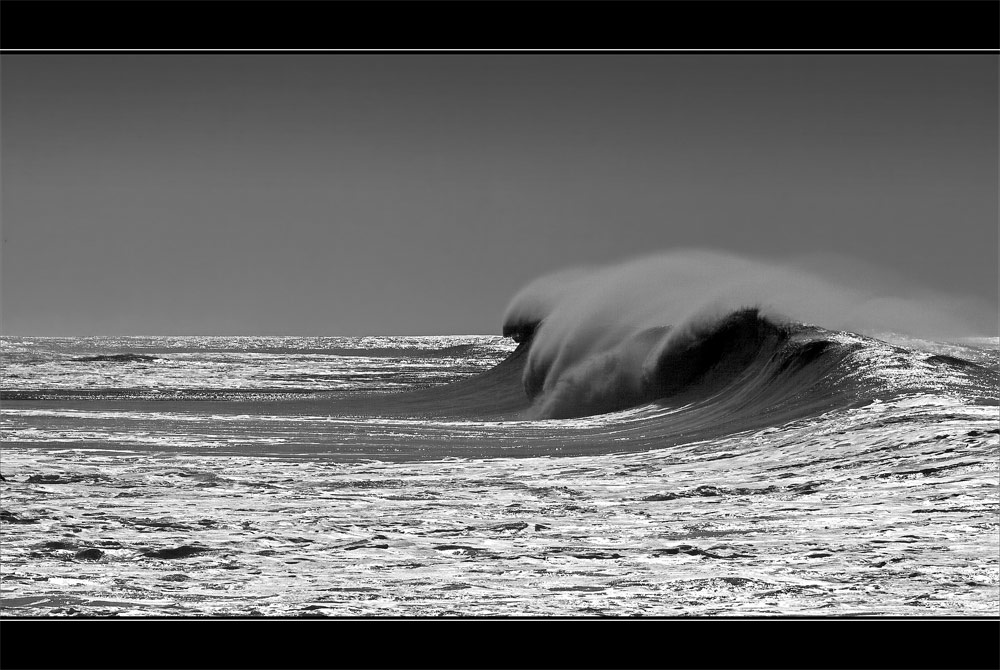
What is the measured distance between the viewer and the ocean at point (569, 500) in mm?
3373

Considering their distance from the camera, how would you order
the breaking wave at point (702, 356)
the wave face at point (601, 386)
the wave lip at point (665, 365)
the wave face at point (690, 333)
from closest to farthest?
the wave face at point (601, 386), the breaking wave at point (702, 356), the wave face at point (690, 333), the wave lip at point (665, 365)

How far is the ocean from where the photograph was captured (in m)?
3.37

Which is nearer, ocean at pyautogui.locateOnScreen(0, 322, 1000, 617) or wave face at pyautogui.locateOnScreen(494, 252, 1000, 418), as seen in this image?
ocean at pyautogui.locateOnScreen(0, 322, 1000, 617)

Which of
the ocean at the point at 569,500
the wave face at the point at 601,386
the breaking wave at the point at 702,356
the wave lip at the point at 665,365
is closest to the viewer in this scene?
the ocean at the point at 569,500

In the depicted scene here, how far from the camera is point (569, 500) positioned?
507cm

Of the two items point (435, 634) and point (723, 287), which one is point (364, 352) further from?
point (435, 634)

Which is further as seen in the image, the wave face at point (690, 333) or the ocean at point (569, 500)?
the wave face at point (690, 333)

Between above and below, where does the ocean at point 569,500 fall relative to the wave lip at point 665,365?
below

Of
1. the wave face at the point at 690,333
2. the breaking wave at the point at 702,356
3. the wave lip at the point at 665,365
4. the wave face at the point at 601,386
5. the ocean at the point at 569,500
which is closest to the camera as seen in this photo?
the ocean at the point at 569,500

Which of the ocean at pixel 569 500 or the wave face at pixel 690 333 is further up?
the wave face at pixel 690 333

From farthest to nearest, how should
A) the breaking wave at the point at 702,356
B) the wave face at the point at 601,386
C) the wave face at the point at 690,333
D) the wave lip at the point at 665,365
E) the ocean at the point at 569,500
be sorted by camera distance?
1. the wave lip at the point at 665,365
2. the wave face at the point at 690,333
3. the breaking wave at the point at 702,356
4. the wave face at the point at 601,386
5. the ocean at the point at 569,500

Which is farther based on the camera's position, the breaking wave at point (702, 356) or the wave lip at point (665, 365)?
the wave lip at point (665, 365)

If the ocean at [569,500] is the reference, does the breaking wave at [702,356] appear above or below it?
above

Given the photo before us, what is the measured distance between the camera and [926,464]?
A: 5324 millimetres
